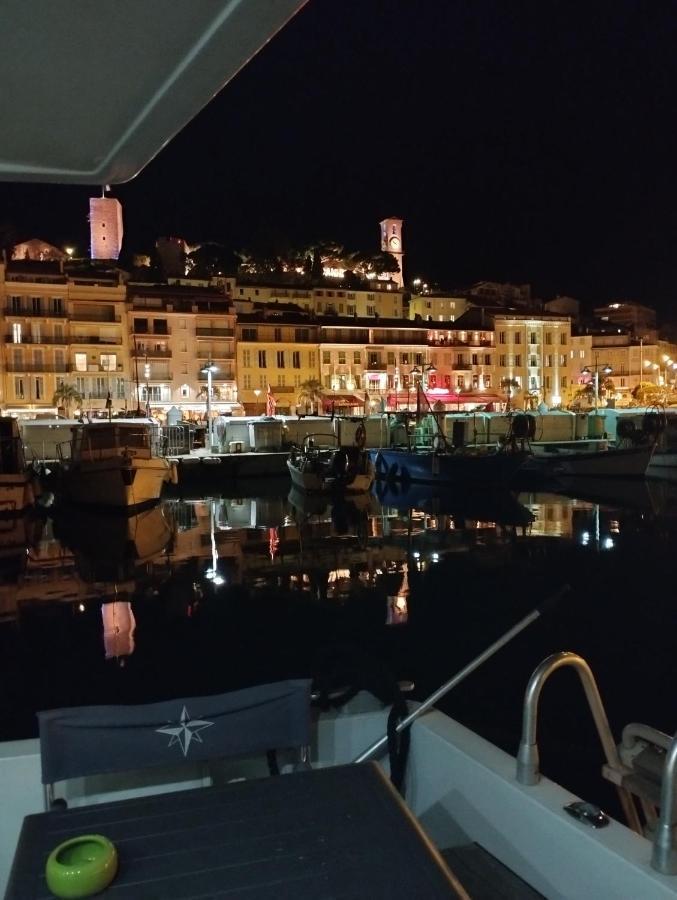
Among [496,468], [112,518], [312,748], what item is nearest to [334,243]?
[496,468]

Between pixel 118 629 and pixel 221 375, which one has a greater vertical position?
pixel 221 375

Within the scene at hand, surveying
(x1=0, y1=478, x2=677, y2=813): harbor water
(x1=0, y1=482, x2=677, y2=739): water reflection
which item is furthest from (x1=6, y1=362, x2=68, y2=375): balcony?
(x1=0, y1=478, x2=677, y2=813): harbor water

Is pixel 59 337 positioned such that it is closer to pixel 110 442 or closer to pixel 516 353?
pixel 110 442

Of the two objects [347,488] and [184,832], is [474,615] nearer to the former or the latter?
[184,832]

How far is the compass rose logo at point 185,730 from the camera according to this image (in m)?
2.48

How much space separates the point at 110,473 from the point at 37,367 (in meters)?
36.1

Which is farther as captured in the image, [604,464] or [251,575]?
[604,464]

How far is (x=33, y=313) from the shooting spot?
179 ft

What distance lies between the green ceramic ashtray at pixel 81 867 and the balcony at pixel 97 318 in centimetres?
5864

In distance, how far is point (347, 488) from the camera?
2800cm

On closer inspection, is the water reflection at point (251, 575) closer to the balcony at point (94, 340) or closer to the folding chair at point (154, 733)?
the folding chair at point (154, 733)

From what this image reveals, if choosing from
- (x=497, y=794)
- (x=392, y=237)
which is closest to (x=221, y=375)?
(x=392, y=237)

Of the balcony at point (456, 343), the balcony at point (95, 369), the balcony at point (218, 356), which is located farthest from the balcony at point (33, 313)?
the balcony at point (456, 343)

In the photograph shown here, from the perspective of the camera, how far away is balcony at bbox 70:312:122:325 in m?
56.6
